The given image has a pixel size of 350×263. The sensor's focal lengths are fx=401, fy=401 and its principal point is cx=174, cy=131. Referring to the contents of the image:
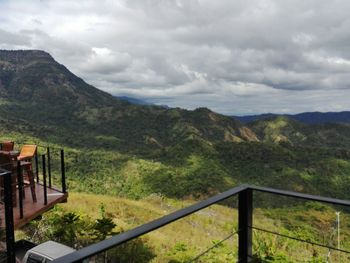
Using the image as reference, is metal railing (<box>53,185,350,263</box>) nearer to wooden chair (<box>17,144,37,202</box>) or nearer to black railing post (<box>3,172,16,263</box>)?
black railing post (<box>3,172,16,263</box>)

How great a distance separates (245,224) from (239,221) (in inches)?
2.2

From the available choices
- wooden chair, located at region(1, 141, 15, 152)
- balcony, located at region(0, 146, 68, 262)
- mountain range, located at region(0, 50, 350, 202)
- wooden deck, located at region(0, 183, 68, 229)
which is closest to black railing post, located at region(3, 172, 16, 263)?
balcony, located at region(0, 146, 68, 262)

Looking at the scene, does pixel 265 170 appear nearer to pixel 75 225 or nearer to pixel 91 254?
pixel 75 225

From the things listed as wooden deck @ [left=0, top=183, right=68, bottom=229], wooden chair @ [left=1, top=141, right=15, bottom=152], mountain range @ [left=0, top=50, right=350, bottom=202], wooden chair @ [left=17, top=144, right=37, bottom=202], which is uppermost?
wooden chair @ [left=1, top=141, right=15, bottom=152]

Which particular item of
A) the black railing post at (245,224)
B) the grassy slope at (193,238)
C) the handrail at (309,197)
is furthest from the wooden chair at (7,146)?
the handrail at (309,197)

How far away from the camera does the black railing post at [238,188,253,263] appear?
235 cm

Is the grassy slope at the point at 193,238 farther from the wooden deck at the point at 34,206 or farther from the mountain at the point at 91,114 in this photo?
the mountain at the point at 91,114

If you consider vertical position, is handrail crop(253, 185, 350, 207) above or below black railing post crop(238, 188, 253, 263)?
above

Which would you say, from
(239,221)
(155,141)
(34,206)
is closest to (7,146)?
(34,206)

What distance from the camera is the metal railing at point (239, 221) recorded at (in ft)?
4.48

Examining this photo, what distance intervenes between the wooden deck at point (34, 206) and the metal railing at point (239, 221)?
12.5 ft

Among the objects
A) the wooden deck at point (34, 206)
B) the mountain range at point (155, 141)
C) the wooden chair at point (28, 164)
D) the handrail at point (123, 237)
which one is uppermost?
the handrail at point (123, 237)

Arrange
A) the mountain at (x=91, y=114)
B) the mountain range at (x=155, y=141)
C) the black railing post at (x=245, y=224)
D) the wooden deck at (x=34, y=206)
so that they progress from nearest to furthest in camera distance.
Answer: the black railing post at (x=245, y=224), the wooden deck at (x=34, y=206), the mountain range at (x=155, y=141), the mountain at (x=91, y=114)

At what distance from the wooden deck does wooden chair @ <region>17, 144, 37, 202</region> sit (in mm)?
190
